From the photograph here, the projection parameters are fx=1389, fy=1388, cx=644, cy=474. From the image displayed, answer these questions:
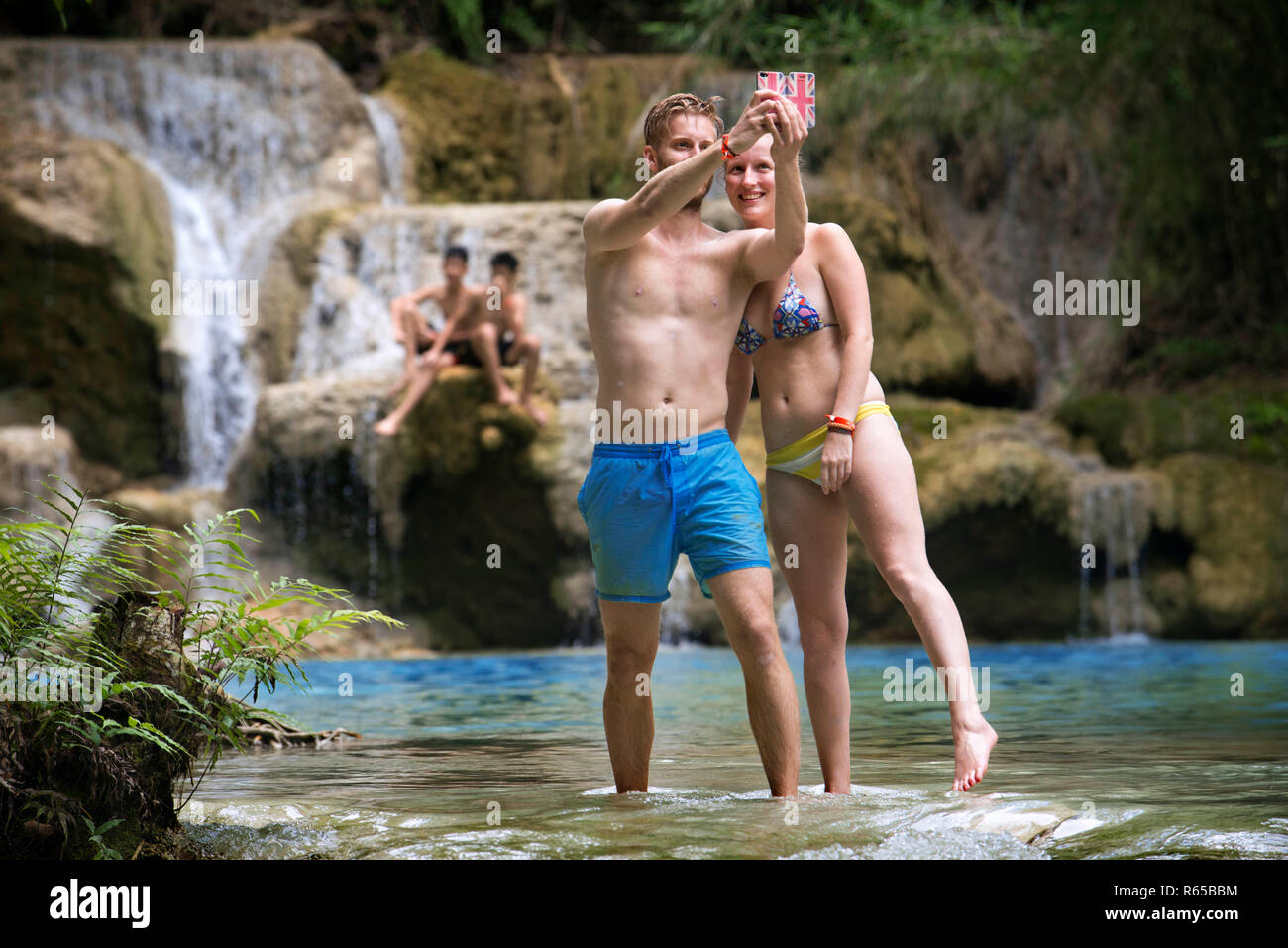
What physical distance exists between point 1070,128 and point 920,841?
1431 cm

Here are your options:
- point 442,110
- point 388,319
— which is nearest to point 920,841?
point 388,319

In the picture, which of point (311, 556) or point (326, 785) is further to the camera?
point (311, 556)

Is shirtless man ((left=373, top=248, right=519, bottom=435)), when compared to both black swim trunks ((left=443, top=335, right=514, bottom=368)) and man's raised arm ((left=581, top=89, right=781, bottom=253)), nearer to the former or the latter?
black swim trunks ((left=443, top=335, right=514, bottom=368))

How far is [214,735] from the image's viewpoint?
317 centimetres

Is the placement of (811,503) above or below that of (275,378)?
below

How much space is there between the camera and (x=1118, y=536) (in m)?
10.5

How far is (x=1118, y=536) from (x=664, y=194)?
800 centimetres

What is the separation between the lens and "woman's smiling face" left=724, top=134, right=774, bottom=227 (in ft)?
12.3

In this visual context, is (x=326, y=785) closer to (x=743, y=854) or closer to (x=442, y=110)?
(x=743, y=854)

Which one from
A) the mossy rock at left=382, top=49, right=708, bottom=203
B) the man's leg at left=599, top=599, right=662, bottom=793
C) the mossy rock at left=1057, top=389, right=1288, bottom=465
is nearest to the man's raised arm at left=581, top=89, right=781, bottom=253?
the man's leg at left=599, top=599, right=662, bottom=793

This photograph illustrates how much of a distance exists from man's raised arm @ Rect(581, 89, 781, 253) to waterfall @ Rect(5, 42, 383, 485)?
35.6 ft

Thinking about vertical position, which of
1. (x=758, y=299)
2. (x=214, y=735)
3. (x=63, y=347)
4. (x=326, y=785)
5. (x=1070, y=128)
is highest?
(x=1070, y=128)

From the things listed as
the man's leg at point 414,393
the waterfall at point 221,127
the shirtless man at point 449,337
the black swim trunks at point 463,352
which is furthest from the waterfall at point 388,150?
the man's leg at point 414,393

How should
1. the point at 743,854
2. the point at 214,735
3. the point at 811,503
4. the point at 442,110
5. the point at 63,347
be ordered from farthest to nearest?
the point at 442,110 < the point at 63,347 < the point at 811,503 < the point at 214,735 < the point at 743,854
